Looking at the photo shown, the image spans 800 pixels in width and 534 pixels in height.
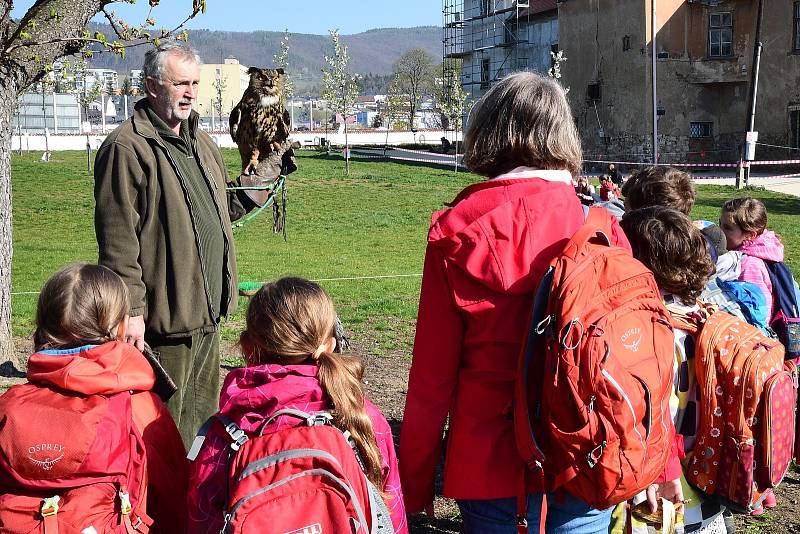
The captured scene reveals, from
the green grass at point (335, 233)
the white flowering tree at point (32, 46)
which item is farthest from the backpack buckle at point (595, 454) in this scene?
the green grass at point (335, 233)

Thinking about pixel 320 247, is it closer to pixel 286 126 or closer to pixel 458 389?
pixel 286 126

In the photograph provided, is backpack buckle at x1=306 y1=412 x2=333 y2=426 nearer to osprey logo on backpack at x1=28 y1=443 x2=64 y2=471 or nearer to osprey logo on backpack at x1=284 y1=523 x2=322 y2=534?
osprey logo on backpack at x1=284 y1=523 x2=322 y2=534

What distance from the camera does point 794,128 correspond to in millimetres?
33406

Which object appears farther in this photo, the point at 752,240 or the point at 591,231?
the point at 752,240

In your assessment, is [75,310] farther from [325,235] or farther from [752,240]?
[325,235]

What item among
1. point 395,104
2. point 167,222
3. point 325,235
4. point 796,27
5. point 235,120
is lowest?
point 325,235

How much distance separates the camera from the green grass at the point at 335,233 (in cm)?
1011

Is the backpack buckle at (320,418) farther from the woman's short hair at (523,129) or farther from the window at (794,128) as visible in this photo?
the window at (794,128)

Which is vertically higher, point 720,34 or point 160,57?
point 720,34

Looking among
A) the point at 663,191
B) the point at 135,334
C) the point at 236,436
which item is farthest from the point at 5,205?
the point at 236,436

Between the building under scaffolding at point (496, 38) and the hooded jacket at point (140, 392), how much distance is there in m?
42.8

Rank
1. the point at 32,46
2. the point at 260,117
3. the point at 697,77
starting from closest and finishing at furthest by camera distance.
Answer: the point at 260,117, the point at 32,46, the point at 697,77

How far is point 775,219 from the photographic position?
763 inches

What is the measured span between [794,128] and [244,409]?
3538 cm
